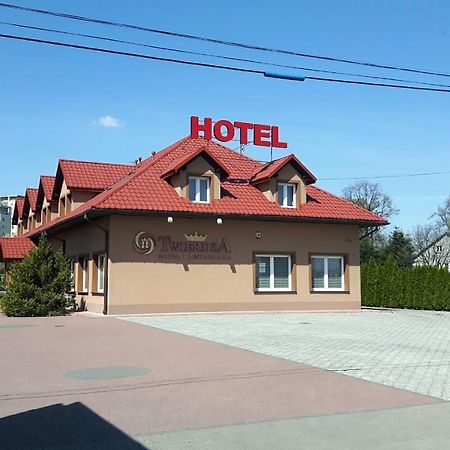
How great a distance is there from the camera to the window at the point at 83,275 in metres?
24.4

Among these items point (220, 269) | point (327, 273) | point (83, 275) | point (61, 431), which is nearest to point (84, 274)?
point (83, 275)

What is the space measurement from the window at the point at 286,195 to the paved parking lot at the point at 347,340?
189 inches

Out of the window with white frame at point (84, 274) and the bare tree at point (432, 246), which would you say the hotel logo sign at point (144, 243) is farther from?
the bare tree at point (432, 246)

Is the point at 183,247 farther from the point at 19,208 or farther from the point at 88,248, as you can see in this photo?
A: the point at 19,208

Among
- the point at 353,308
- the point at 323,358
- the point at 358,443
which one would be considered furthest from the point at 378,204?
the point at 358,443

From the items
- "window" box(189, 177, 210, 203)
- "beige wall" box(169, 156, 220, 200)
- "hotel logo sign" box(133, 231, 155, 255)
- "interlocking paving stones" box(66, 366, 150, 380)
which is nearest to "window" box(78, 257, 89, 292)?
"hotel logo sign" box(133, 231, 155, 255)

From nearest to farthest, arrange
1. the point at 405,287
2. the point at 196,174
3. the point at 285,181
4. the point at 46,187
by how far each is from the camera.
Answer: the point at 196,174 → the point at 285,181 → the point at 405,287 → the point at 46,187

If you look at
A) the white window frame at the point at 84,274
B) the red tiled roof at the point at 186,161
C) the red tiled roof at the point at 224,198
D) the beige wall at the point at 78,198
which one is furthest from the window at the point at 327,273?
the beige wall at the point at 78,198

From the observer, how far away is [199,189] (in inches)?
892

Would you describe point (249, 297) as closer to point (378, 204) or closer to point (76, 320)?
point (76, 320)

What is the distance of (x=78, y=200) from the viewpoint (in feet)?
85.8

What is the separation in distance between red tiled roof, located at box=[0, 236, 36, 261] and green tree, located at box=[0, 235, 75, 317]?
1146 centimetres

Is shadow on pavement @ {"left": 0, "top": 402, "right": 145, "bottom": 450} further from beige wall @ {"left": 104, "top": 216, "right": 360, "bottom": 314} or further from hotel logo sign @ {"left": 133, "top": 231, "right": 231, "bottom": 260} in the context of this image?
hotel logo sign @ {"left": 133, "top": 231, "right": 231, "bottom": 260}

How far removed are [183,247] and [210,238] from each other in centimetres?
114
